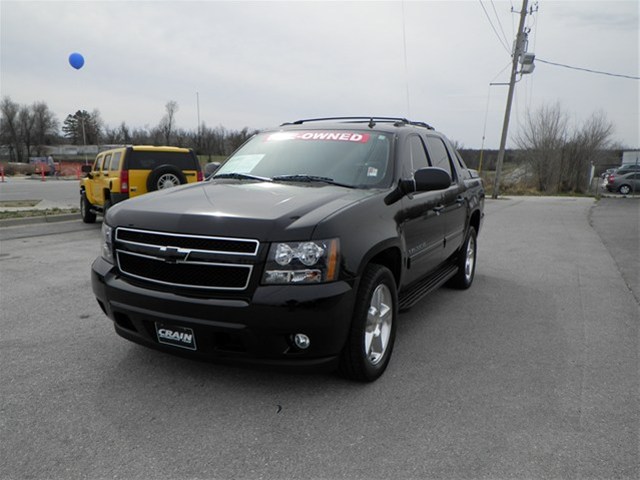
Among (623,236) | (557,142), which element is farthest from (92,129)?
(623,236)

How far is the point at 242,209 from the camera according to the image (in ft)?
9.92

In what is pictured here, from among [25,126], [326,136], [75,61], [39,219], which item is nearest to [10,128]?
[25,126]

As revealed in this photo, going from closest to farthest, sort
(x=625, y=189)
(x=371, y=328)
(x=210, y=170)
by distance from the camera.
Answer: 1. (x=371, y=328)
2. (x=210, y=170)
3. (x=625, y=189)

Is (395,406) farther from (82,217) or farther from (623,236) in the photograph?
(82,217)

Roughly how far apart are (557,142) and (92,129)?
77813 millimetres

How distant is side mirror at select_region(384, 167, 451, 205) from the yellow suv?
23.1 ft

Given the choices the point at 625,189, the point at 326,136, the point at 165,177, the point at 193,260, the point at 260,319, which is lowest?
the point at 625,189

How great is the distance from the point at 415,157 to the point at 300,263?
2.11 m

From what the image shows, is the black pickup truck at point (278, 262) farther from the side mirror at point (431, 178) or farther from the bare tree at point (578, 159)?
the bare tree at point (578, 159)

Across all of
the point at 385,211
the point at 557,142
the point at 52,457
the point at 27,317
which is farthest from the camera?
the point at 557,142

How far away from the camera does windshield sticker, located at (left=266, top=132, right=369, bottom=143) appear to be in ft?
13.8

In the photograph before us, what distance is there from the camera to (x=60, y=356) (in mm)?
3680

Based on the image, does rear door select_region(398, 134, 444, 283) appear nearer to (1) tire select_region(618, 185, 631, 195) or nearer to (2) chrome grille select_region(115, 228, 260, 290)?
(2) chrome grille select_region(115, 228, 260, 290)

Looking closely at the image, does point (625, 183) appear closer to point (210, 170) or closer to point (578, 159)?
point (578, 159)
